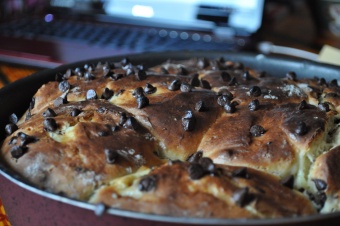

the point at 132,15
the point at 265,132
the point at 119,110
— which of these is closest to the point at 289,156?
the point at 265,132

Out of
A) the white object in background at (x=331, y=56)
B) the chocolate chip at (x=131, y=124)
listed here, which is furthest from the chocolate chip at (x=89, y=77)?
the white object in background at (x=331, y=56)

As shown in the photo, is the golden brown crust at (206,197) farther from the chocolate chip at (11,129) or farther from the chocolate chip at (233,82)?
the chocolate chip at (233,82)

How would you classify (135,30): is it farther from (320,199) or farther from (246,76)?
(320,199)

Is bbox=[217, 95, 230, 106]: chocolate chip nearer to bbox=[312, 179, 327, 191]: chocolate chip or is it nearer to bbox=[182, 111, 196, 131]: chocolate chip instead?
bbox=[182, 111, 196, 131]: chocolate chip

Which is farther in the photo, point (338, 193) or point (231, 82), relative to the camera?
point (231, 82)

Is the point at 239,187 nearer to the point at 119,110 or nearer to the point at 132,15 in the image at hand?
the point at 119,110
